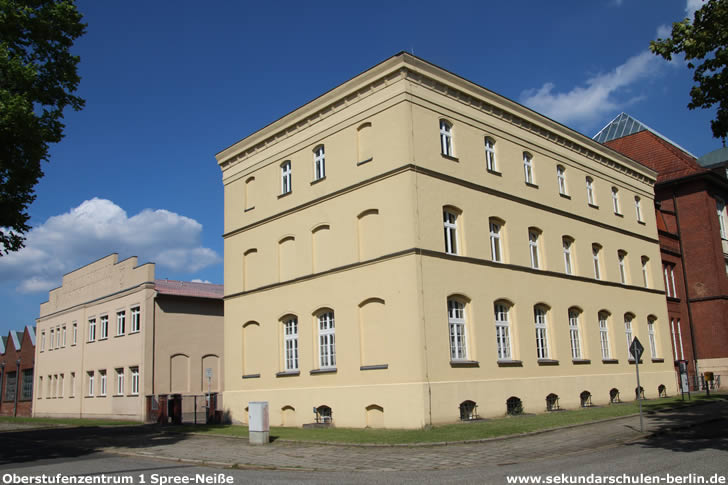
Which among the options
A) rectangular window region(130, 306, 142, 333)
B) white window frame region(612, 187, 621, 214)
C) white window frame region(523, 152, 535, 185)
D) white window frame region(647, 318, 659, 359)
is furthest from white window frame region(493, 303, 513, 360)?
rectangular window region(130, 306, 142, 333)

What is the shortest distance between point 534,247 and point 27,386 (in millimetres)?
46004

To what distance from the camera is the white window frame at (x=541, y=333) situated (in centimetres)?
2427

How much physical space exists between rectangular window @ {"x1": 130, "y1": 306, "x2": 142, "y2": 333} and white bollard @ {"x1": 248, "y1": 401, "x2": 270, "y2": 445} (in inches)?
831

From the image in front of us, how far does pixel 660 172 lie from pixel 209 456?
115 feet

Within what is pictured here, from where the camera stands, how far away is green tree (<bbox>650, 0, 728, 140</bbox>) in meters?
12.9

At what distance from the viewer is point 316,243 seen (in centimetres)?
2409

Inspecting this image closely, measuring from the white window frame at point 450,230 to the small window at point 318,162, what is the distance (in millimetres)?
5334

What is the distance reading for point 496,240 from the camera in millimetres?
23969

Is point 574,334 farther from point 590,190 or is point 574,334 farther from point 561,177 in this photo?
point 590,190

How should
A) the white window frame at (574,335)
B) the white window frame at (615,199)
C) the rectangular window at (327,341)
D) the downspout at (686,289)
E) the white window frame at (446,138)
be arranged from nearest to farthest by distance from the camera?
the white window frame at (446,138)
the rectangular window at (327,341)
the white window frame at (574,335)
the white window frame at (615,199)
the downspout at (686,289)

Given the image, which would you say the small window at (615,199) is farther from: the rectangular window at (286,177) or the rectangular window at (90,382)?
the rectangular window at (90,382)

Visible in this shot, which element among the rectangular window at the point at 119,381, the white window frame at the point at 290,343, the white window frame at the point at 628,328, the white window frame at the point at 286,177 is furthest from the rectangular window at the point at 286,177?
the rectangular window at the point at 119,381

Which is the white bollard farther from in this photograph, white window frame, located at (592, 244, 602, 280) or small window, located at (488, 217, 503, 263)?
white window frame, located at (592, 244, 602, 280)

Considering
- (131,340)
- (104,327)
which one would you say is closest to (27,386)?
(104,327)
